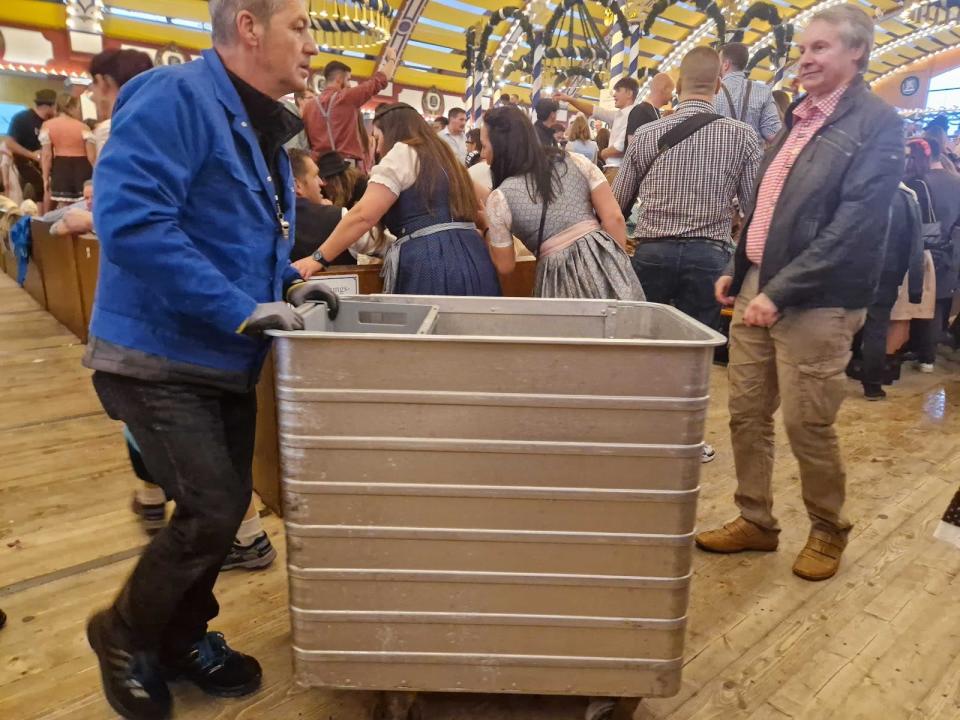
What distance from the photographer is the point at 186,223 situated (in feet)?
4.37

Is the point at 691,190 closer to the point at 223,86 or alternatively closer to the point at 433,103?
the point at 223,86

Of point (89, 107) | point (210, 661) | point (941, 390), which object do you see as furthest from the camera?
point (89, 107)

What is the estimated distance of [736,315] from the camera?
236 centimetres

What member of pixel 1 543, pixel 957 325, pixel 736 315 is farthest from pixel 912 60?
pixel 1 543

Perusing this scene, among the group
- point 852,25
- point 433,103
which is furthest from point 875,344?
point 433,103

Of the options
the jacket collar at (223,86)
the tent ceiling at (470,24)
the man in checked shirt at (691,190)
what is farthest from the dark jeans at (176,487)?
the tent ceiling at (470,24)

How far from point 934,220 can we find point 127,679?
547 centimetres

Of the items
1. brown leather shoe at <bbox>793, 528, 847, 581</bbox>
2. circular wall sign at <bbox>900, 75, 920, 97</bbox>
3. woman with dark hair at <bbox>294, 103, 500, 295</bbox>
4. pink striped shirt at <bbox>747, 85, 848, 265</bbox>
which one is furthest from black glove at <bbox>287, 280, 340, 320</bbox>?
circular wall sign at <bbox>900, 75, 920, 97</bbox>

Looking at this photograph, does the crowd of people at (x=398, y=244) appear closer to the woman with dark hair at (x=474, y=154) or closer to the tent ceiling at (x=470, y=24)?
the woman with dark hair at (x=474, y=154)

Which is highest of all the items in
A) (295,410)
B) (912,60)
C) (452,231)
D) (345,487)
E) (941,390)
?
(912,60)

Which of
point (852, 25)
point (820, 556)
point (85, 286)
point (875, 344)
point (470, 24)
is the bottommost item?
point (820, 556)

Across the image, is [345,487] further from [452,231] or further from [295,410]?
[452,231]

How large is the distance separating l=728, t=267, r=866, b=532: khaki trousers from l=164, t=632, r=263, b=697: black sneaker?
66.0 inches

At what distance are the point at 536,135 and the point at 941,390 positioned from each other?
365cm
